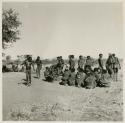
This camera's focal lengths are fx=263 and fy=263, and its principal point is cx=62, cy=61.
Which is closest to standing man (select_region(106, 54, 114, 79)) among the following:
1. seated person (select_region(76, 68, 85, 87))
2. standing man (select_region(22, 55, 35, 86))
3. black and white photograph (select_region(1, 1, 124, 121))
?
black and white photograph (select_region(1, 1, 124, 121))

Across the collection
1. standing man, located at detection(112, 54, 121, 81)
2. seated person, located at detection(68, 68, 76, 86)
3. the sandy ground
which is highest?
standing man, located at detection(112, 54, 121, 81)

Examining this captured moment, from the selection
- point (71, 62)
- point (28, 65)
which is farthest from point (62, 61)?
point (28, 65)

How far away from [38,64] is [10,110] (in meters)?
0.29

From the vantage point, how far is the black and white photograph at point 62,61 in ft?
4.57

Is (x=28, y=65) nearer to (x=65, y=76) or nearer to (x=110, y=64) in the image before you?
(x=65, y=76)

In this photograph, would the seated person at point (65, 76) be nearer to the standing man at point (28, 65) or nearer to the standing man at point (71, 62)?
the standing man at point (71, 62)

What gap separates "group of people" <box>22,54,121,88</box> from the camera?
55.0 inches

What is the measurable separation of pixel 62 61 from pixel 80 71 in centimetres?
11

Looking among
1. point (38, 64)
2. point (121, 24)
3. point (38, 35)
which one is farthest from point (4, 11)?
point (121, 24)

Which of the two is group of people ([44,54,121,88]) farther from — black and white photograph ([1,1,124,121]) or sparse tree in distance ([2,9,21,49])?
sparse tree in distance ([2,9,21,49])

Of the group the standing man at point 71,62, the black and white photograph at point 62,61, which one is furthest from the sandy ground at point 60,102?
the standing man at point 71,62

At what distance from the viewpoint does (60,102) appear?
1393 mm

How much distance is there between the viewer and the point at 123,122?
138 centimetres

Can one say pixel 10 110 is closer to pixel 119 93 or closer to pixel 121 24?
pixel 119 93
